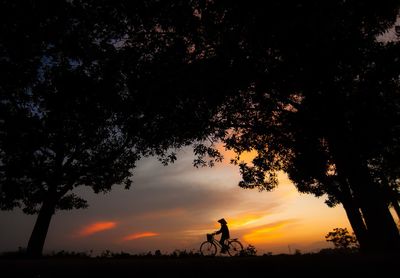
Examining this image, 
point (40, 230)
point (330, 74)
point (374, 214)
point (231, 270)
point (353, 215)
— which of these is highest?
point (330, 74)

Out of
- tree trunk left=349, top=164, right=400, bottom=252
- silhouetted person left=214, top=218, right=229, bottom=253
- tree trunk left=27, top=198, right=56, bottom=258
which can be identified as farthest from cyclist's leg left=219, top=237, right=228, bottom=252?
tree trunk left=27, top=198, right=56, bottom=258

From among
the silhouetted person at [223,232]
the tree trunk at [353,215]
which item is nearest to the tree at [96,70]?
the silhouetted person at [223,232]

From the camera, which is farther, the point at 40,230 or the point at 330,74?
the point at 40,230

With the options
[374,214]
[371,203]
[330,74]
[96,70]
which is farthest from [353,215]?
[96,70]

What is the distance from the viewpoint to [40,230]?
76.3 feet

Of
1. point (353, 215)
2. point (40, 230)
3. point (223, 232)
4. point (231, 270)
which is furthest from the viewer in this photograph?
point (40, 230)

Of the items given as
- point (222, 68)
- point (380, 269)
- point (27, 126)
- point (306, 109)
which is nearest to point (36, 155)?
point (27, 126)

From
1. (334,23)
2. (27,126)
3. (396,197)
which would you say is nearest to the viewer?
(334,23)

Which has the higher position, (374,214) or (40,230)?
(40,230)

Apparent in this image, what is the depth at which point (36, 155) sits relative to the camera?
2427 cm

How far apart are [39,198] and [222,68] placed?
19.3m

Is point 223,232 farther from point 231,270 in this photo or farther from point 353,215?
point 231,270

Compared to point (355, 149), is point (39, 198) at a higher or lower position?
higher

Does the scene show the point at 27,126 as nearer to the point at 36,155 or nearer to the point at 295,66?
the point at 36,155
